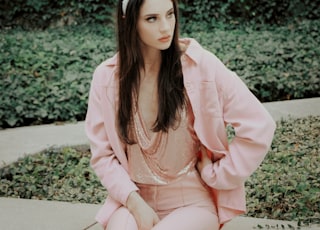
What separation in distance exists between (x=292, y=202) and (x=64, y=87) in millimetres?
3510

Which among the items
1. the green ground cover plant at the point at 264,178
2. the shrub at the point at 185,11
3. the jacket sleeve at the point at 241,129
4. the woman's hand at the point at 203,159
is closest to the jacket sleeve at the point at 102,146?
the woman's hand at the point at 203,159

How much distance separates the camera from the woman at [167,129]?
7.41 feet

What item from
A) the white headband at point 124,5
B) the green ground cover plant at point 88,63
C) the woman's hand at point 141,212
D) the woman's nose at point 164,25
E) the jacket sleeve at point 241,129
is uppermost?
the white headband at point 124,5

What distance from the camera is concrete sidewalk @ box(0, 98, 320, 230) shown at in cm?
315

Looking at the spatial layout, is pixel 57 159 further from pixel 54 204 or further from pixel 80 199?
pixel 54 204

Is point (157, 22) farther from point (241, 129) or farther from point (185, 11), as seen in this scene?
point (185, 11)

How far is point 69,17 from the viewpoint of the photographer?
1024 centimetres

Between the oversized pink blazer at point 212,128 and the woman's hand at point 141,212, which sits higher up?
the oversized pink blazer at point 212,128

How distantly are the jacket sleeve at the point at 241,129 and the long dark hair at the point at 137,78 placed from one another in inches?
6.4

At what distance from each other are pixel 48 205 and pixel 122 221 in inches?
51.3

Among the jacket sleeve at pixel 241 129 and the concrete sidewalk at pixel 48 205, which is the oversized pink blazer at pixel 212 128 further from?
the concrete sidewalk at pixel 48 205

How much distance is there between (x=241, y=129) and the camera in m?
2.24

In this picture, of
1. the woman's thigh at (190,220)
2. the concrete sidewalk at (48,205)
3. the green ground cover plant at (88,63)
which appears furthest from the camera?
the green ground cover plant at (88,63)

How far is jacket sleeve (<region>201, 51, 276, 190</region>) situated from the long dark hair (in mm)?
164
